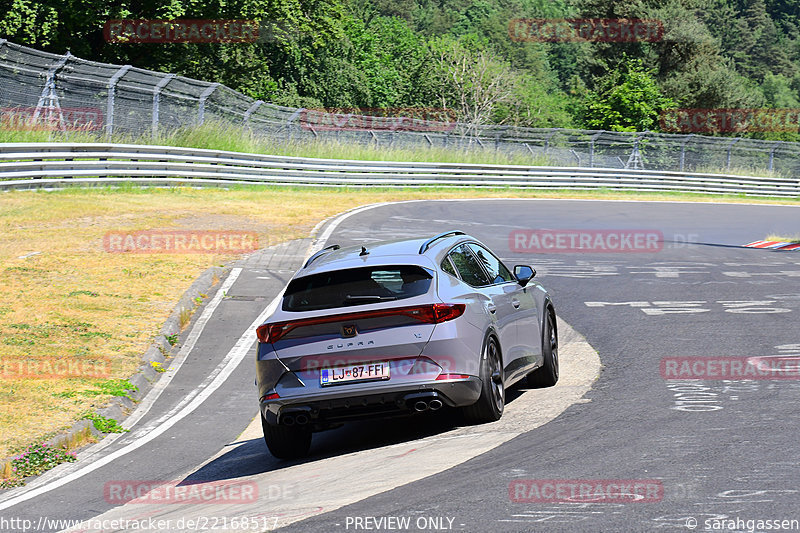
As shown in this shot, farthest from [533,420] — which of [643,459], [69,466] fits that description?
[69,466]

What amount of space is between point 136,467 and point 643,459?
4341 millimetres

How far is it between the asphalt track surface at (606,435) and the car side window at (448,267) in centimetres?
125

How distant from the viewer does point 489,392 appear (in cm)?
782

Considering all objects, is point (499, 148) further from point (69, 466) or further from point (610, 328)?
point (69, 466)

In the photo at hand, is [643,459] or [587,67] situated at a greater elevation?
[587,67]

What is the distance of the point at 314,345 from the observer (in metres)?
7.55

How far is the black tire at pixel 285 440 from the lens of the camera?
789cm

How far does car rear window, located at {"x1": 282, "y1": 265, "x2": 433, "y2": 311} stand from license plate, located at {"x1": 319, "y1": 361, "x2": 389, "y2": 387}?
1.55 ft

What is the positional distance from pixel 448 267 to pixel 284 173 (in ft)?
83.0

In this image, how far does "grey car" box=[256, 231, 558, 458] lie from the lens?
7.48 meters
